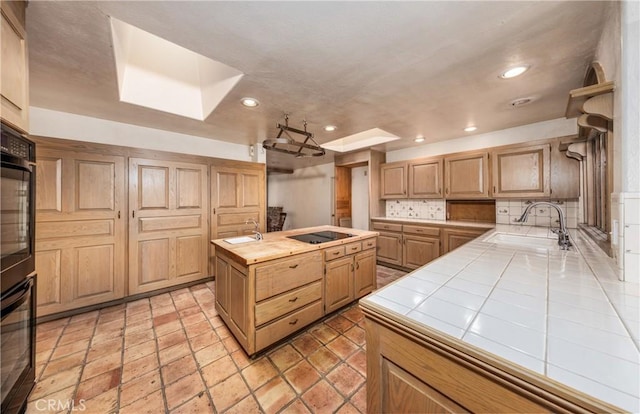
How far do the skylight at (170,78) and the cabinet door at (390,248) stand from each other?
10.6ft

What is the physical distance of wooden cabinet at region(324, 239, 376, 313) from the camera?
2320mm

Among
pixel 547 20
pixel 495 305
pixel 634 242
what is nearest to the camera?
pixel 495 305

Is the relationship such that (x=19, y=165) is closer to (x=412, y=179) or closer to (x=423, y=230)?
(x=423, y=230)

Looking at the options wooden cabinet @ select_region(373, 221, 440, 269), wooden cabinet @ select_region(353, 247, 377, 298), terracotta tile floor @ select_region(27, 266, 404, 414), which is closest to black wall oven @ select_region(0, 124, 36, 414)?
terracotta tile floor @ select_region(27, 266, 404, 414)

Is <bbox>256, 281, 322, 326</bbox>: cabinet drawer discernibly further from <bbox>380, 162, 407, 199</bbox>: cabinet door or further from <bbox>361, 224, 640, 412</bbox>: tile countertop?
<bbox>380, 162, 407, 199</bbox>: cabinet door

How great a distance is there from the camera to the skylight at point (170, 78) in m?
2.12

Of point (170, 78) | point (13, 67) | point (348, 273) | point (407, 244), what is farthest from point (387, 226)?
point (13, 67)

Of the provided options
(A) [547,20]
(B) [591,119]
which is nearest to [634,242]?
(B) [591,119]

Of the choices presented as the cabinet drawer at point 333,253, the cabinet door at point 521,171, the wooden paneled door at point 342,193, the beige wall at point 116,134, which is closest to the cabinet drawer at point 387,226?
the wooden paneled door at point 342,193

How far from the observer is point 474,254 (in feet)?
5.07

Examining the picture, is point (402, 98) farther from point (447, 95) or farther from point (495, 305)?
point (495, 305)

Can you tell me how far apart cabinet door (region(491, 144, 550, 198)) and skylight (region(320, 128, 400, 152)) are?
1457 millimetres

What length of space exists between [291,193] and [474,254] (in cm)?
581

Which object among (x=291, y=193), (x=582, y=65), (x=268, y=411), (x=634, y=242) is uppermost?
(x=582, y=65)
